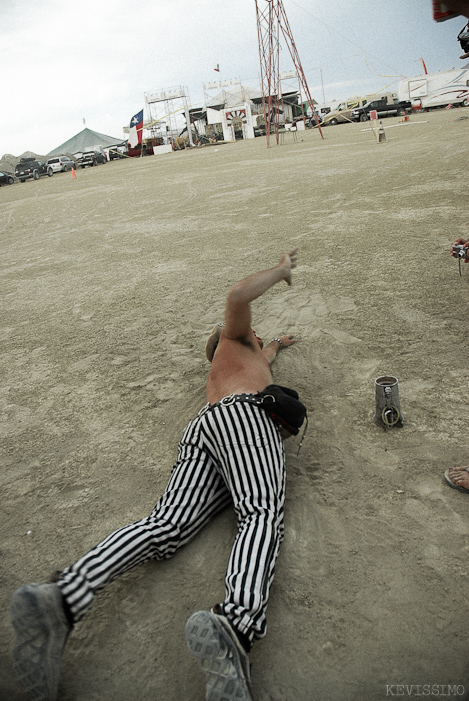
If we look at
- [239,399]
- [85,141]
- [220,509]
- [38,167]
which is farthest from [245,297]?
[85,141]

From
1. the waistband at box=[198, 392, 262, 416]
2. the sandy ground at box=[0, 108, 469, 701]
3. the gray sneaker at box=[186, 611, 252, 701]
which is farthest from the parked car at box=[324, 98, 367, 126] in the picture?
the gray sneaker at box=[186, 611, 252, 701]

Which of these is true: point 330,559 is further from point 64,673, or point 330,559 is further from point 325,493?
point 64,673

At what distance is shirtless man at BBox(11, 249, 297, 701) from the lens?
1341 millimetres

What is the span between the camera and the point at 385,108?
3022 centimetres

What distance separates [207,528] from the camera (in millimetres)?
1947

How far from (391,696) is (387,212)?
18.4ft

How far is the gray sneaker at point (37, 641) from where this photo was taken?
1359 mm

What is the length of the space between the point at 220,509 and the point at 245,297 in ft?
3.14

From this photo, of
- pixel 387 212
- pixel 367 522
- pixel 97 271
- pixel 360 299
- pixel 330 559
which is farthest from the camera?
pixel 387 212

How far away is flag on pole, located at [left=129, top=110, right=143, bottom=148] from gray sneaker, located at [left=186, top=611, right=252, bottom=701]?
131 feet

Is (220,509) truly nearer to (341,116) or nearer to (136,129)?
(341,116)

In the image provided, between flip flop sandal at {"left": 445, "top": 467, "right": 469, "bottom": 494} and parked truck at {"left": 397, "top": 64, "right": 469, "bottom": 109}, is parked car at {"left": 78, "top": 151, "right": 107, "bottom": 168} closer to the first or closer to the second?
parked truck at {"left": 397, "top": 64, "right": 469, "bottom": 109}

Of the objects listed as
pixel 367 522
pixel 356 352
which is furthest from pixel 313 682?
pixel 356 352

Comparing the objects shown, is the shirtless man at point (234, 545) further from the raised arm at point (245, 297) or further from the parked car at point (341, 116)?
the parked car at point (341, 116)
